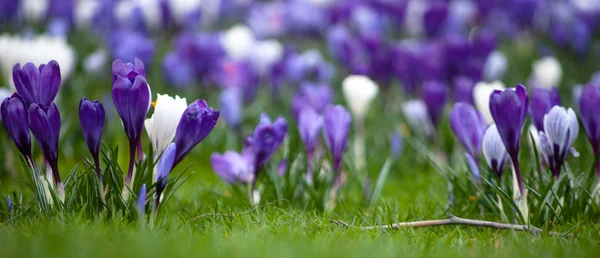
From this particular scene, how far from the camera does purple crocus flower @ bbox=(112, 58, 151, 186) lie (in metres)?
1.94

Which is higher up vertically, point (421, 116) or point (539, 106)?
point (539, 106)

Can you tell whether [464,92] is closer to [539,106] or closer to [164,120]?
[539,106]

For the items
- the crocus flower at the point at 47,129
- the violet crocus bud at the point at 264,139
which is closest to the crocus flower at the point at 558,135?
the violet crocus bud at the point at 264,139

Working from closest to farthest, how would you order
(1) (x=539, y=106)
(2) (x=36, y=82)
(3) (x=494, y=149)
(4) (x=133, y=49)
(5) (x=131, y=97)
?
(5) (x=131, y=97) → (2) (x=36, y=82) → (3) (x=494, y=149) → (1) (x=539, y=106) → (4) (x=133, y=49)

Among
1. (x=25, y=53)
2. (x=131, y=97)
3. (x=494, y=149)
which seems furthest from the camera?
(x=25, y=53)

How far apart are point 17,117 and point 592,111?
1.94 metres

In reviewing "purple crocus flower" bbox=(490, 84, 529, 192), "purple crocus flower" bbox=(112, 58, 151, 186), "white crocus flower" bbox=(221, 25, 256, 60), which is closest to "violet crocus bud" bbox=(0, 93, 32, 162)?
"purple crocus flower" bbox=(112, 58, 151, 186)

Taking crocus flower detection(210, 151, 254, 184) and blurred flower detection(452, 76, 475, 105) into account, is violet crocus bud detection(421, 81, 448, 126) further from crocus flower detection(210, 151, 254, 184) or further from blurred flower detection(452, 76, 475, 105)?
crocus flower detection(210, 151, 254, 184)

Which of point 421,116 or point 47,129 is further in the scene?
point 421,116

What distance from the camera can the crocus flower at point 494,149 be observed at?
2305mm

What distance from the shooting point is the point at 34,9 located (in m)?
5.81

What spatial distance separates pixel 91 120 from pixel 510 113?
133cm

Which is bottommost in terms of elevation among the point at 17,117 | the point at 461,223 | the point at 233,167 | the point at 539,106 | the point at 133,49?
the point at 461,223

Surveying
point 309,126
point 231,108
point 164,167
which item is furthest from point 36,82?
point 231,108
